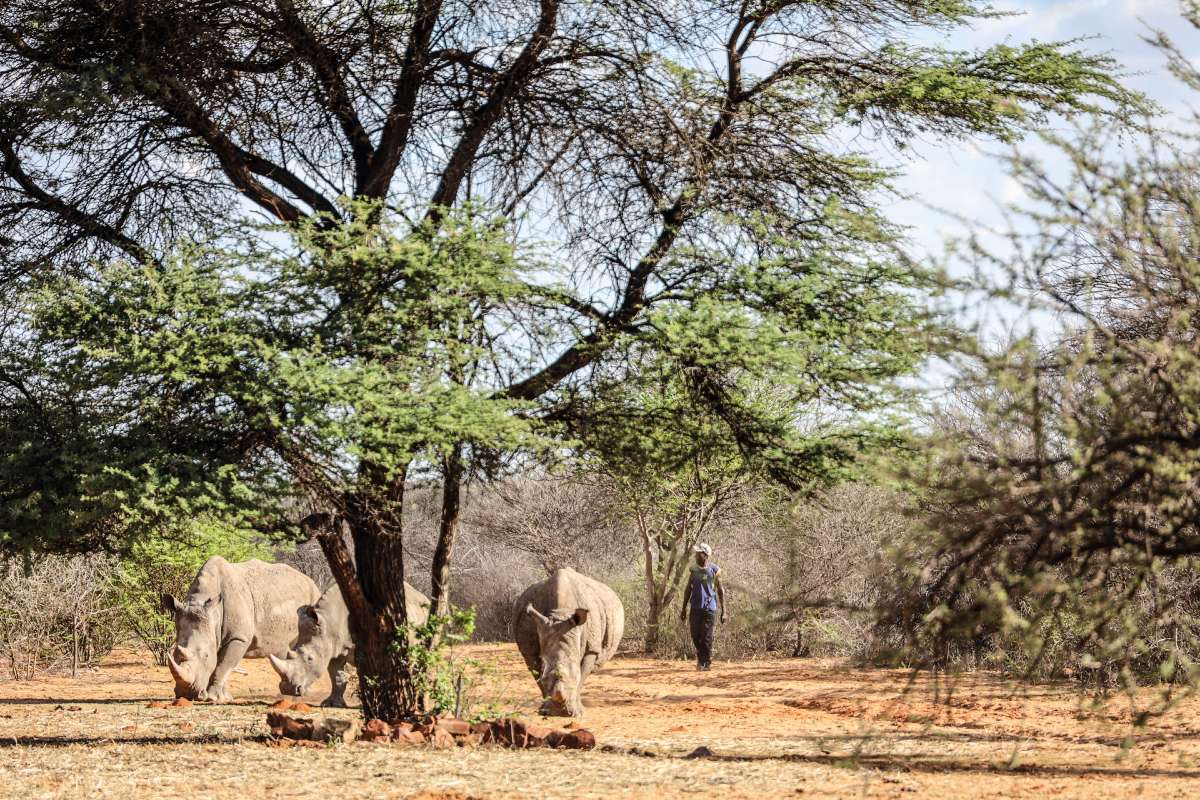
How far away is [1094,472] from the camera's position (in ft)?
19.8

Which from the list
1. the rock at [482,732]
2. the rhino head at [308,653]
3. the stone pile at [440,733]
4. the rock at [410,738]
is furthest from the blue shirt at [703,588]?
the rock at [410,738]

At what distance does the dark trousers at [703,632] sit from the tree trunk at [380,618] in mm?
9657

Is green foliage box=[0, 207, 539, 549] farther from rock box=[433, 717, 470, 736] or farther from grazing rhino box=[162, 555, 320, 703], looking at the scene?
grazing rhino box=[162, 555, 320, 703]

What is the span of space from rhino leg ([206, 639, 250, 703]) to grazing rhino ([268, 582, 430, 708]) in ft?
3.91

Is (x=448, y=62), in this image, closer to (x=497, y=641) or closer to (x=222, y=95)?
(x=222, y=95)

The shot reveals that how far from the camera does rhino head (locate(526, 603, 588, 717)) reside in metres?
14.3

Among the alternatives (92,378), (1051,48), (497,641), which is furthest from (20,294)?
(497,641)

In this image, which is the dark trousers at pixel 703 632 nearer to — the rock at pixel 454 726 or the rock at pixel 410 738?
the rock at pixel 454 726

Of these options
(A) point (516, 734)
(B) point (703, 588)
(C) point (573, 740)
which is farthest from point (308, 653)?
(B) point (703, 588)

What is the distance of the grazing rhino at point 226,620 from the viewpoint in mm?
16922

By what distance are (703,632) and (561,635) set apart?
25.8 feet

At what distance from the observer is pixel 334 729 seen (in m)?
11.6

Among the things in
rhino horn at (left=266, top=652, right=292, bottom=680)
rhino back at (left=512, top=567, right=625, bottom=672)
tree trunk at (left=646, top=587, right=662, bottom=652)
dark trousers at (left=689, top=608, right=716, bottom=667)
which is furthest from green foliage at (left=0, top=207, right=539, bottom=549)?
tree trunk at (left=646, top=587, right=662, bottom=652)

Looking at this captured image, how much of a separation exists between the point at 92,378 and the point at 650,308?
495cm
